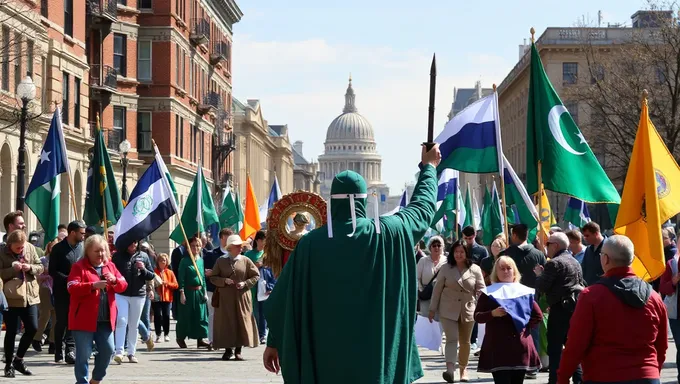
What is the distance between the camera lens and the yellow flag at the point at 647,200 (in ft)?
34.6

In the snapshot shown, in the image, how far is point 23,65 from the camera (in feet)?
112

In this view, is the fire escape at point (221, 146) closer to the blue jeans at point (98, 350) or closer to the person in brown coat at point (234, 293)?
the person in brown coat at point (234, 293)

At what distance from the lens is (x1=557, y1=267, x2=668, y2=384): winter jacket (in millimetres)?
7664

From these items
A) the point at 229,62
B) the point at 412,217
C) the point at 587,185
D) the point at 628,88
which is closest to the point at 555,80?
the point at 229,62

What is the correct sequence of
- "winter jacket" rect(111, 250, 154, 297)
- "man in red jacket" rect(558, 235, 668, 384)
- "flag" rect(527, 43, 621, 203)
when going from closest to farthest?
"man in red jacket" rect(558, 235, 668, 384), "flag" rect(527, 43, 621, 203), "winter jacket" rect(111, 250, 154, 297)

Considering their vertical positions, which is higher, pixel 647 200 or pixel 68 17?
pixel 68 17

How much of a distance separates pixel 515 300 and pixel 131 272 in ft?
23.5

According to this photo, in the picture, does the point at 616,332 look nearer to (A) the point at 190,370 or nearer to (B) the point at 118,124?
(A) the point at 190,370

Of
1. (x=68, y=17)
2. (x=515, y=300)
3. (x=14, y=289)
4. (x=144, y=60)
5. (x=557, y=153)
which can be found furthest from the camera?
(x=144, y=60)

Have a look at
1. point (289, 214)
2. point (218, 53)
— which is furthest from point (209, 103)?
point (289, 214)

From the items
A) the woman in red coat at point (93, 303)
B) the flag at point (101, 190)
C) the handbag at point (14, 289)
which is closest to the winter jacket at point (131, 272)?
the handbag at point (14, 289)

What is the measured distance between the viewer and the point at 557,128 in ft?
46.0

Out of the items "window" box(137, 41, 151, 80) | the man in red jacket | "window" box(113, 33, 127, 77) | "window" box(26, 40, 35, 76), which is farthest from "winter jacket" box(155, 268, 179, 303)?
"window" box(137, 41, 151, 80)

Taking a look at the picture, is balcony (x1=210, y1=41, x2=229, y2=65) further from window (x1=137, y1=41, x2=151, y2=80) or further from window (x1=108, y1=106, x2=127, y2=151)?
window (x1=108, y1=106, x2=127, y2=151)
